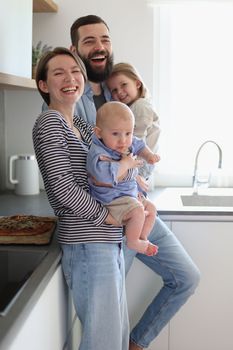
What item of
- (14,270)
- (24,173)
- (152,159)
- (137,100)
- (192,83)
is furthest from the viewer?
(192,83)

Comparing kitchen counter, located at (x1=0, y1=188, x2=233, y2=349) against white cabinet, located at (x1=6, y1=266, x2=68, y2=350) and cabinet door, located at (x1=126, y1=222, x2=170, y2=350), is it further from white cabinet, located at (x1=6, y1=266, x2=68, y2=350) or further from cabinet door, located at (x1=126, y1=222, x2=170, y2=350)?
cabinet door, located at (x1=126, y1=222, x2=170, y2=350)

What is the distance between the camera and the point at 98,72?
1.93 meters

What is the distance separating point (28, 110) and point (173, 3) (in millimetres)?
981

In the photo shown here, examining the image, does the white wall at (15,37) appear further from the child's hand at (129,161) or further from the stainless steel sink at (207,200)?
the stainless steel sink at (207,200)

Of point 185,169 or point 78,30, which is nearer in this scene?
point 78,30

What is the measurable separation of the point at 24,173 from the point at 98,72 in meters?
0.86

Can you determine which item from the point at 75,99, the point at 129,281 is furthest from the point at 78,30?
the point at 129,281

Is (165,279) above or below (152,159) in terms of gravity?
below

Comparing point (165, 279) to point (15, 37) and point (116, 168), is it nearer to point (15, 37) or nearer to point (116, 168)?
point (116, 168)

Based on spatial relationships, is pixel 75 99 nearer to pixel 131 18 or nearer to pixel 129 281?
pixel 129 281

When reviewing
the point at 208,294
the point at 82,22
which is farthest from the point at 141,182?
the point at 208,294

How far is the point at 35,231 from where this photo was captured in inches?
63.8

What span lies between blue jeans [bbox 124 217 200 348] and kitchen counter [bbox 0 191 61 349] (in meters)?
0.48

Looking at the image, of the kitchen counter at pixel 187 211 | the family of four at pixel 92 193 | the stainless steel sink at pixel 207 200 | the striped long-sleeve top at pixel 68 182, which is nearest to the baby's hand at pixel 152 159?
the family of four at pixel 92 193
